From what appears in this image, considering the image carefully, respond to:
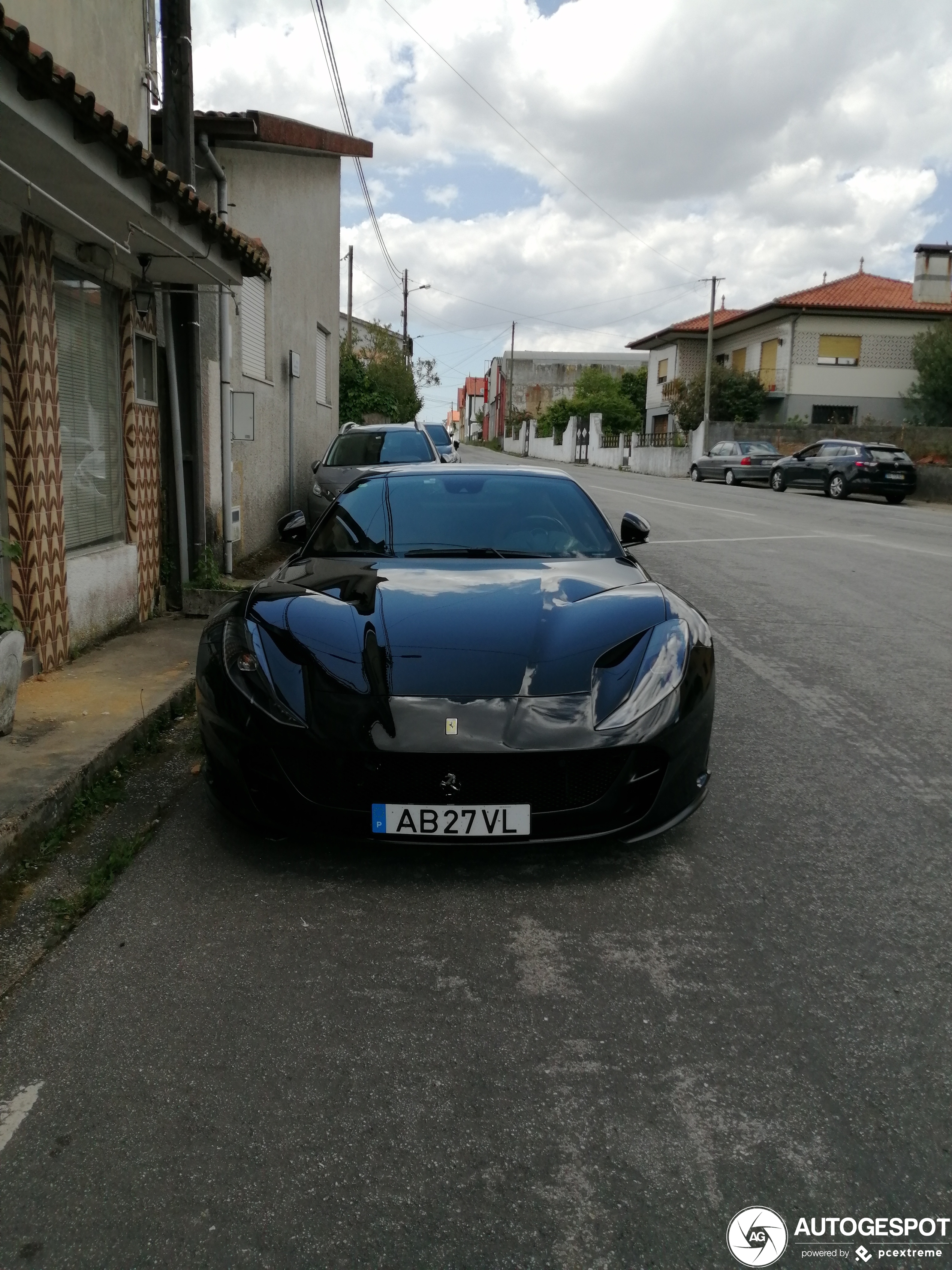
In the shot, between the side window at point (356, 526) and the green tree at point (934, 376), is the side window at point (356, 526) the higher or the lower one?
the lower one

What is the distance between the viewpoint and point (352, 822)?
10.5 feet

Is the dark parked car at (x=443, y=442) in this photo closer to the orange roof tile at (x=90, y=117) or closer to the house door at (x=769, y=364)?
the orange roof tile at (x=90, y=117)

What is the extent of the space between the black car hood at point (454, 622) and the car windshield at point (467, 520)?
0.76 ft

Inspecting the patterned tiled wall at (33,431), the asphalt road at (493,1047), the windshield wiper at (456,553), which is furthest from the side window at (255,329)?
the asphalt road at (493,1047)

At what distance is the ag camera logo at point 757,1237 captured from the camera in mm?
1838

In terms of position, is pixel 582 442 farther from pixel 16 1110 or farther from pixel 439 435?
pixel 16 1110

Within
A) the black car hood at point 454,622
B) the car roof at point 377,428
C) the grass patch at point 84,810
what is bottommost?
the grass patch at point 84,810

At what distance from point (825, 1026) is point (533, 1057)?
29.0 inches

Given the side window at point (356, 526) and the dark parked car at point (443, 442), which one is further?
the dark parked car at point (443, 442)

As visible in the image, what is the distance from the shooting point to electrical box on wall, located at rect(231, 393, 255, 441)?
29.6 ft

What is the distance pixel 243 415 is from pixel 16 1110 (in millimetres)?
7476

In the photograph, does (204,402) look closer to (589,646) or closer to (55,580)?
(55,580)

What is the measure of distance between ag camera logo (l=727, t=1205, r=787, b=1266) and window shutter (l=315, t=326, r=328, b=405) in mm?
16125

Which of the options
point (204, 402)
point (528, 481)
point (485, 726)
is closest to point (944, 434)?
point (204, 402)
